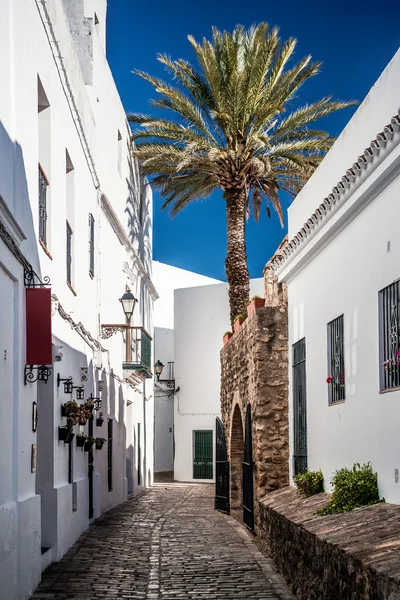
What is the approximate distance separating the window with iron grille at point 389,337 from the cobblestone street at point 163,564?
251 centimetres

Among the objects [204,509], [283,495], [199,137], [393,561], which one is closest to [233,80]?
[199,137]

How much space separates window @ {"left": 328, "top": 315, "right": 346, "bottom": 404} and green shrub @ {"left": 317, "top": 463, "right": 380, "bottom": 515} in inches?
54.0

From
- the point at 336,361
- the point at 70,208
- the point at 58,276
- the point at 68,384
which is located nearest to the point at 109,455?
the point at 70,208

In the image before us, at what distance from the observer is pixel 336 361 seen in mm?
11305

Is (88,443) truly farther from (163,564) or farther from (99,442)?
(163,564)

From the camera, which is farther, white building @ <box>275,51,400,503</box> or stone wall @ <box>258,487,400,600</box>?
white building @ <box>275,51,400,503</box>

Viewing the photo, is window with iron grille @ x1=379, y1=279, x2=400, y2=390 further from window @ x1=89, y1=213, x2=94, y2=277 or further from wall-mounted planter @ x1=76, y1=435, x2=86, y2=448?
window @ x1=89, y1=213, x2=94, y2=277

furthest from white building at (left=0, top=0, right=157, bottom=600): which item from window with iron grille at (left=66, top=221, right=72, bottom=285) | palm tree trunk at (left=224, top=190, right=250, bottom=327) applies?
palm tree trunk at (left=224, top=190, right=250, bottom=327)

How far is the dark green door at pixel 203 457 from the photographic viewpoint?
32.6m

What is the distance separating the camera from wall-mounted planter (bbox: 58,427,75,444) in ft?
41.8

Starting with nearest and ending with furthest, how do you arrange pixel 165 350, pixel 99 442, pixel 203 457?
1. pixel 99 442
2. pixel 203 457
3. pixel 165 350

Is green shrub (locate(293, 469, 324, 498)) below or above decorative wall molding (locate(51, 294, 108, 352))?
below

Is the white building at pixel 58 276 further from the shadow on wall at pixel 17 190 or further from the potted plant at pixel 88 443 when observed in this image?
the potted plant at pixel 88 443

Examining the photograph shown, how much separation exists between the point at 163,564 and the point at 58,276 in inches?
165
